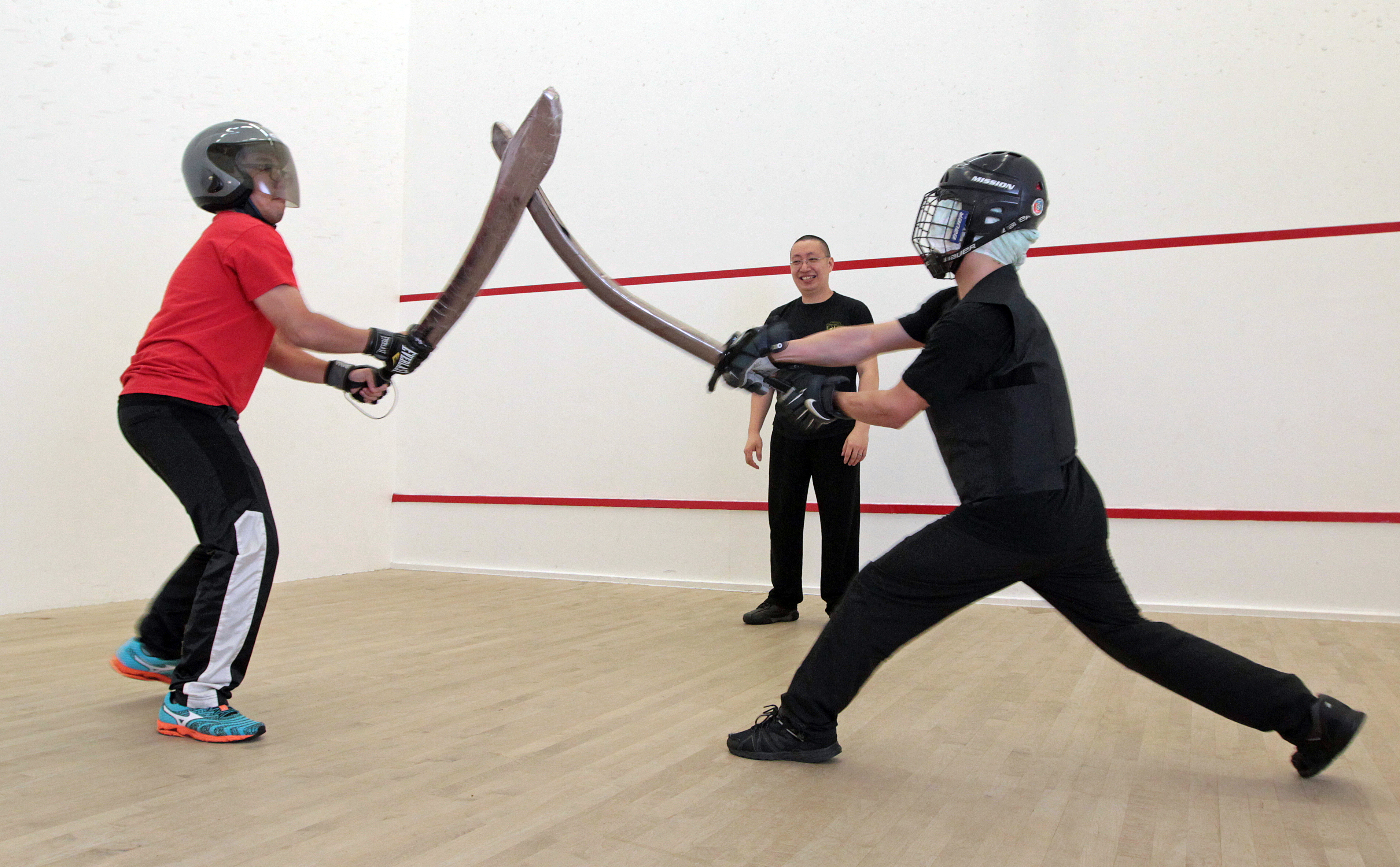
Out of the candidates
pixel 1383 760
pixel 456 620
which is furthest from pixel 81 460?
pixel 1383 760

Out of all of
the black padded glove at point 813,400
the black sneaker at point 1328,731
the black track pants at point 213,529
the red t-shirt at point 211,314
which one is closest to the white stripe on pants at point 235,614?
the black track pants at point 213,529

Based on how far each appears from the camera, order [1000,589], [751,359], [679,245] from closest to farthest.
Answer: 1. [1000,589]
2. [751,359]
3. [679,245]

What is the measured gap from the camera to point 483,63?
17.3 feet

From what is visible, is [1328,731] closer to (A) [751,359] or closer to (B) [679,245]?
(A) [751,359]

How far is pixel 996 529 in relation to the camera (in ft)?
5.66

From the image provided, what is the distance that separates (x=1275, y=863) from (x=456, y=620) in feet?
9.38

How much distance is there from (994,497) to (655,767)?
0.83 m

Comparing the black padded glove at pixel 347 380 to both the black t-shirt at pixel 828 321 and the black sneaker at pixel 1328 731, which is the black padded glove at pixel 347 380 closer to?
the black t-shirt at pixel 828 321

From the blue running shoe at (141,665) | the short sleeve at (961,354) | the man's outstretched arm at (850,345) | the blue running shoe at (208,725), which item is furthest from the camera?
the blue running shoe at (141,665)

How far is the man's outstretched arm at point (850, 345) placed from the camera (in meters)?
2.07

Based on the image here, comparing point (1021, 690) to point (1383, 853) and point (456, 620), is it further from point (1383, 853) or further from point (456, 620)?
point (456, 620)

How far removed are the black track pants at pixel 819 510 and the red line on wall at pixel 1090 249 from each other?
4.01 ft

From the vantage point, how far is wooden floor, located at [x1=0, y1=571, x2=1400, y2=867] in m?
1.43

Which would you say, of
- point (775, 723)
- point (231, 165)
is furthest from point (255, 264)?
point (775, 723)
